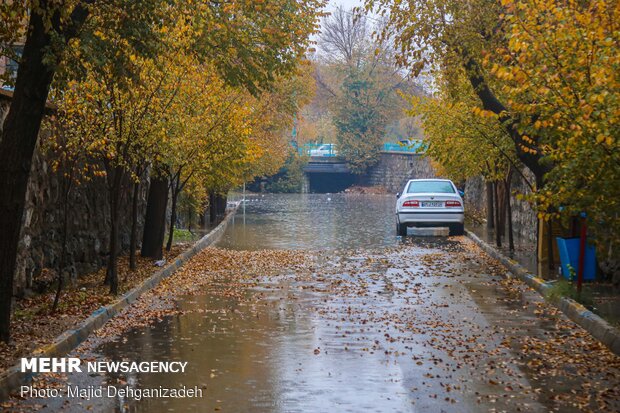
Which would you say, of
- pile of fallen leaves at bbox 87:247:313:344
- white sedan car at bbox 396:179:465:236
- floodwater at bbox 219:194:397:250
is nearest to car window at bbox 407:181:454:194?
white sedan car at bbox 396:179:465:236

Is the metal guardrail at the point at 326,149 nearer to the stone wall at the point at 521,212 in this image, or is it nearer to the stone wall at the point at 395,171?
the stone wall at the point at 395,171

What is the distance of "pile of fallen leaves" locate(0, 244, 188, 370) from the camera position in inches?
370

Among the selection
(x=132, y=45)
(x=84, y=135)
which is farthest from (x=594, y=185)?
(x=84, y=135)

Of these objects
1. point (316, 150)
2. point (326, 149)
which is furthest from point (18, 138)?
point (326, 149)

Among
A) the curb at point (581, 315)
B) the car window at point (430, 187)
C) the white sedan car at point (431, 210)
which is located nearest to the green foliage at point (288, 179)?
the car window at point (430, 187)

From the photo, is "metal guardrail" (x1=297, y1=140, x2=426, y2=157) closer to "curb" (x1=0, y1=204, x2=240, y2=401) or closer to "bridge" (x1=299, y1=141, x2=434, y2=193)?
"bridge" (x1=299, y1=141, x2=434, y2=193)

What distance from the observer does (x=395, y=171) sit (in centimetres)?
8081

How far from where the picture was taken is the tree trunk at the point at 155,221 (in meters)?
19.1

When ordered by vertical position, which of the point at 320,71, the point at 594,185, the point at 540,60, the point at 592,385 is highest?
the point at 320,71

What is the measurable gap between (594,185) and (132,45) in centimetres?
529

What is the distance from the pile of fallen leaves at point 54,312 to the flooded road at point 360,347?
506 mm

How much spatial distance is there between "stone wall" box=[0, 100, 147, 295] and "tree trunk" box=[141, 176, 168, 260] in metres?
1.42

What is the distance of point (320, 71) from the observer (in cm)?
9112

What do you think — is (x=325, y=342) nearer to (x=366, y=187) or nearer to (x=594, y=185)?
(x=594, y=185)
